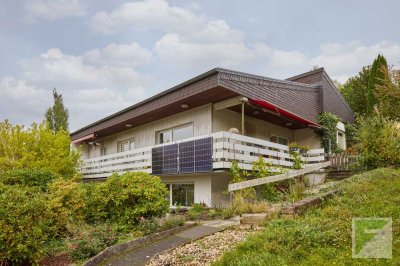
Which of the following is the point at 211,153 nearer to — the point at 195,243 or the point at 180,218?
the point at 180,218

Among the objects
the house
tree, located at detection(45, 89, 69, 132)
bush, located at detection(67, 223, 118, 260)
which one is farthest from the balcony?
tree, located at detection(45, 89, 69, 132)

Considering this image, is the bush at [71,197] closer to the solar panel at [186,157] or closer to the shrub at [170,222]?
the shrub at [170,222]

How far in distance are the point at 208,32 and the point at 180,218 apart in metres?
8.71

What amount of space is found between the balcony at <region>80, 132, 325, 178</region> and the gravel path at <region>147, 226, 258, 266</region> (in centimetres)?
516

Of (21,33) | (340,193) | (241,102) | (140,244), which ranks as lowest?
(140,244)

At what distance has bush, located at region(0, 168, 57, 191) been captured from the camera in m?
11.9

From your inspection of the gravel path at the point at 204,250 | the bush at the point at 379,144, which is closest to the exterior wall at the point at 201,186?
the gravel path at the point at 204,250

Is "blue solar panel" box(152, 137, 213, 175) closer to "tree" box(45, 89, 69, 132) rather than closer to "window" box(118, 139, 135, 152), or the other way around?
"window" box(118, 139, 135, 152)

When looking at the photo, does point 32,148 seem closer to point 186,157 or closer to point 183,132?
point 183,132

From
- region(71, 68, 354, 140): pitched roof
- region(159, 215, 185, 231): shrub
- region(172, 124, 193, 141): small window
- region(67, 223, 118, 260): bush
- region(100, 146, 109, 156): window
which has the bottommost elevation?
region(67, 223, 118, 260): bush

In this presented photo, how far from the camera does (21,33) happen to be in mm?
13188

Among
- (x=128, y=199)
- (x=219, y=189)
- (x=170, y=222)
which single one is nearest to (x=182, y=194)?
(x=219, y=189)

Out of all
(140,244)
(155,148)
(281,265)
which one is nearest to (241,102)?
(155,148)

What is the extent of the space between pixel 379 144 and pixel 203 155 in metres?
7.34
